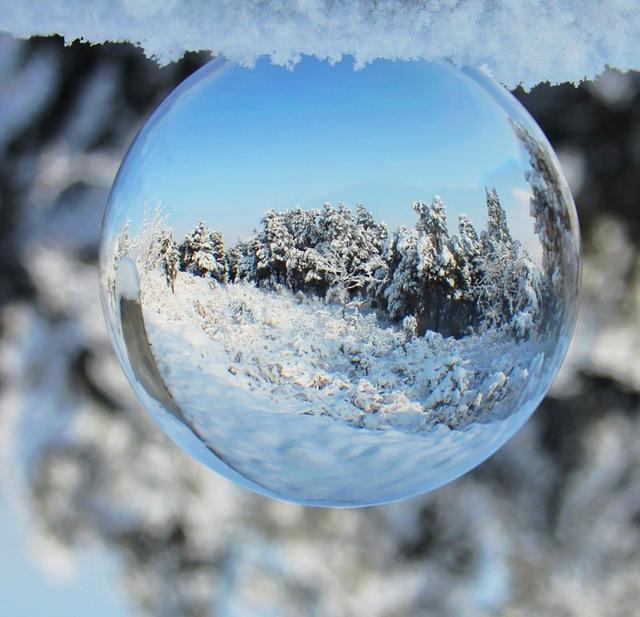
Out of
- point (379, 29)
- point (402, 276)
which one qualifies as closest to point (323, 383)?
point (402, 276)

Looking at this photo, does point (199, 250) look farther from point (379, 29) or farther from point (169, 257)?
point (379, 29)

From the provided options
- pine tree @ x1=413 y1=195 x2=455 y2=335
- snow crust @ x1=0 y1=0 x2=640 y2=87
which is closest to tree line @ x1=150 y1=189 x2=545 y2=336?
pine tree @ x1=413 y1=195 x2=455 y2=335

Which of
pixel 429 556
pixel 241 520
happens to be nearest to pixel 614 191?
pixel 429 556

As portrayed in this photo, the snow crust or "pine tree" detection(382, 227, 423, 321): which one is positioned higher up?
the snow crust

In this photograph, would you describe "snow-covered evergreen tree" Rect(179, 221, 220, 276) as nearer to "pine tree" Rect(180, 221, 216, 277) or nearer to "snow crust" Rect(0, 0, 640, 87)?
"pine tree" Rect(180, 221, 216, 277)

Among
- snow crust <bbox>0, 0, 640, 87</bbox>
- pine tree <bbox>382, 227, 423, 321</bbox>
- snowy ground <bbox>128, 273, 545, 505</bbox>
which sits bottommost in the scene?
snowy ground <bbox>128, 273, 545, 505</bbox>

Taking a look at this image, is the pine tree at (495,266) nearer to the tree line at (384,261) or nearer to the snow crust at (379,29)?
the tree line at (384,261)
